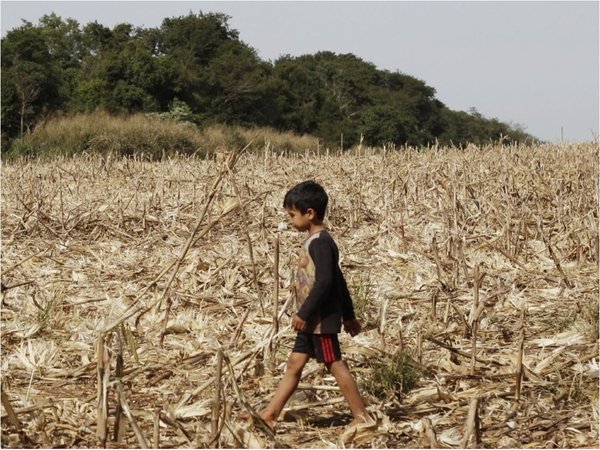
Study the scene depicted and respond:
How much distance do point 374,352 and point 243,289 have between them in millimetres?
1706

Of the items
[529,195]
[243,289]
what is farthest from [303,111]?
[243,289]

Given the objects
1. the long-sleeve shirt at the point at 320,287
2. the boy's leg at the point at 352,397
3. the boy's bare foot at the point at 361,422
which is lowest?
the boy's bare foot at the point at 361,422

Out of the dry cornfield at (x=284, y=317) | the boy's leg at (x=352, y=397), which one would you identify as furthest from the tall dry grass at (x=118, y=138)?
the boy's leg at (x=352, y=397)

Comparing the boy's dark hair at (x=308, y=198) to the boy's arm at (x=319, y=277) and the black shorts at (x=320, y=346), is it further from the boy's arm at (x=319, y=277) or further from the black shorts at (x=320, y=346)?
the black shorts at (x=320, y=346)

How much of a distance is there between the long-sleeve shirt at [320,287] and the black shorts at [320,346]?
32mm

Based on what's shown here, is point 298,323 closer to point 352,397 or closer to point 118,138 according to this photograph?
point 352,397

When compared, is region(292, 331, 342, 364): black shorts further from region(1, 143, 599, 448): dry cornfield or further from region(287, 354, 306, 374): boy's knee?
region(1, 143, 599, 448): dry cornfield

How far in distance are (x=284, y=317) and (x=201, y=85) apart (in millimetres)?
30375

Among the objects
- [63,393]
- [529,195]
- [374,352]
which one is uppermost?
[529,195]

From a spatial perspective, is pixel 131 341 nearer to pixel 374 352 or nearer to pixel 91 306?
pixel 374 352

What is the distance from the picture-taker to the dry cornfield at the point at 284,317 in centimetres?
358

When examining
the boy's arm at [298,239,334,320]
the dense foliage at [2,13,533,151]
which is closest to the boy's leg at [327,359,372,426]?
the boy's arm at [298,239,334,320]

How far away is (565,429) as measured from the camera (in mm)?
3576

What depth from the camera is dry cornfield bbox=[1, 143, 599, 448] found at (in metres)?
3.58
